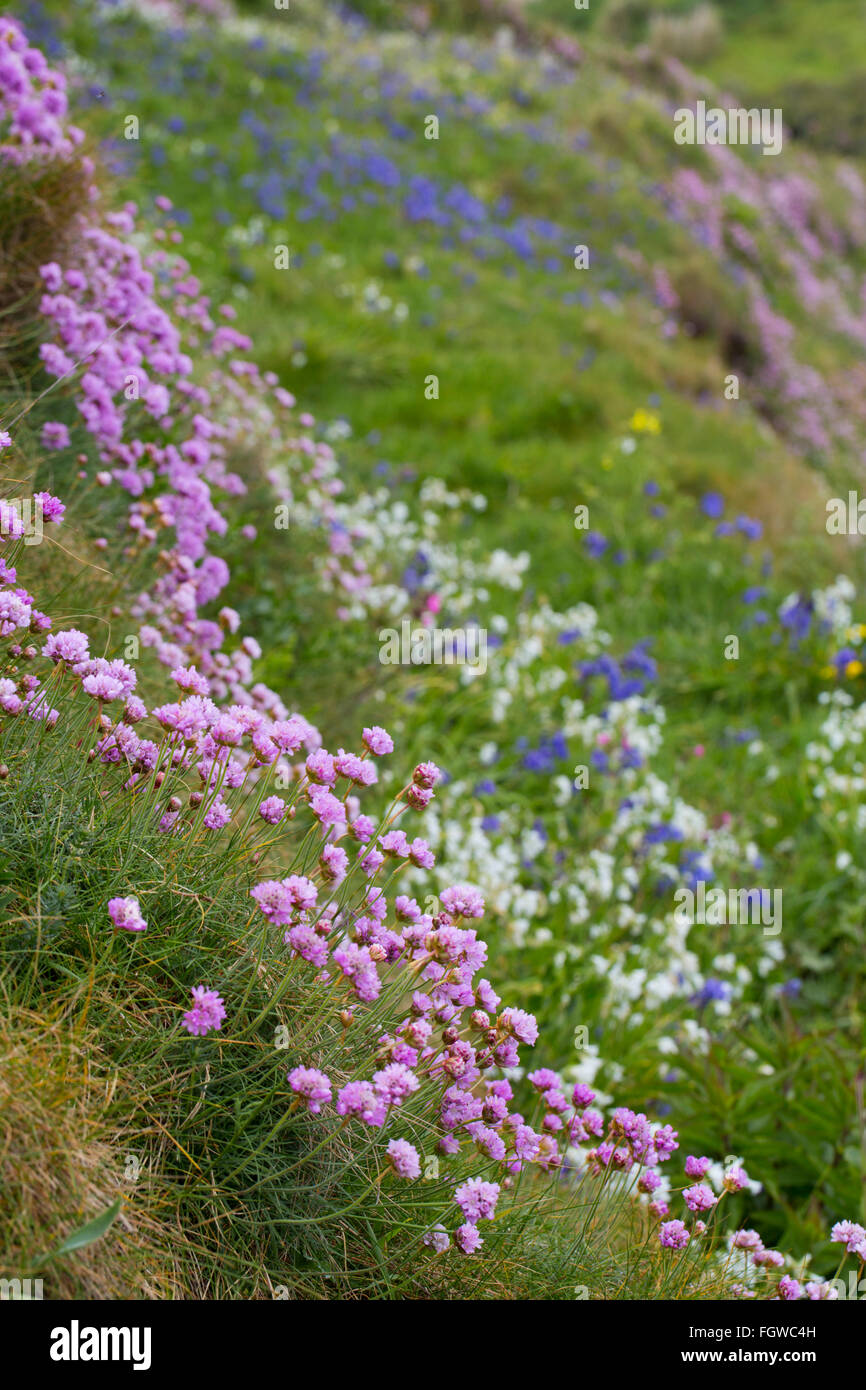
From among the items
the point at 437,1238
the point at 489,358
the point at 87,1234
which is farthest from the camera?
the point at 489,358

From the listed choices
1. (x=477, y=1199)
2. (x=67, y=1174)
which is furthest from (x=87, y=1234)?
(x=477, y=1199)

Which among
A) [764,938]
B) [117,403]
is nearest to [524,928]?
[764,938]

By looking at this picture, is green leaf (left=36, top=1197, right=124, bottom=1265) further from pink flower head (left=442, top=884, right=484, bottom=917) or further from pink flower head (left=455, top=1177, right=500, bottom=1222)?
pink flower head (left=442, top=884, right=484, bottom=917)

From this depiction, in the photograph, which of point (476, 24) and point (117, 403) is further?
point (476, 24)

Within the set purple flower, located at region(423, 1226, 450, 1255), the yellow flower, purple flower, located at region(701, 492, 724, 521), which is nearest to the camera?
purple flower, located at region(423, 1226, 450, 1255)

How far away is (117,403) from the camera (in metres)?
3.96

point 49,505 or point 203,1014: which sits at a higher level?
point 49,505

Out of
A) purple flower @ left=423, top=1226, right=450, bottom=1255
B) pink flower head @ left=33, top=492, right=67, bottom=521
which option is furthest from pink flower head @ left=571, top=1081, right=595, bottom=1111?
pink flower head @ left=33, top=492, right=67, bottom=521

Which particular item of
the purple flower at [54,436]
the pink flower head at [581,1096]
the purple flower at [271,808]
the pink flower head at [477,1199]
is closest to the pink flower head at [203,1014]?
the purple flower at [271,808]

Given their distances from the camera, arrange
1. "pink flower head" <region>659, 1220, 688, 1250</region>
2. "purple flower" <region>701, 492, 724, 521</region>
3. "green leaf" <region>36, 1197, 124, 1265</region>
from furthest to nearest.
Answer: "purple flower" <region>701, 492, 724, 521</region>
"pink flower head" <region>659, 1220, 688, 1250</region>
"green leaf" <region>36, 1197, 124, 1265</region>

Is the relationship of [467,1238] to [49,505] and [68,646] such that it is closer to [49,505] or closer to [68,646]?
[68,646]

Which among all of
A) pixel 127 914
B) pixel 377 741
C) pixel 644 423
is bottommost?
pixel 127 914
